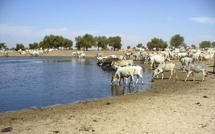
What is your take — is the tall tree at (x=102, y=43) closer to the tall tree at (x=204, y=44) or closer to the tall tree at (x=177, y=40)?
the tall tree at (x=177, y=40)

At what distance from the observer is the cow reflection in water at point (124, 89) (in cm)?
1844

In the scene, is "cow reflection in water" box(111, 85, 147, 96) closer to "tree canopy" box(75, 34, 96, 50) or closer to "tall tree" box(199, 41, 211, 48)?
"tree canopy" box(75, 34, 96, 50)

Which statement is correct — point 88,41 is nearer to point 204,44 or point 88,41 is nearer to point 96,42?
point 96,42

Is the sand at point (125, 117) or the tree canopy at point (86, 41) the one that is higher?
the tree canopy at point (86, 41)

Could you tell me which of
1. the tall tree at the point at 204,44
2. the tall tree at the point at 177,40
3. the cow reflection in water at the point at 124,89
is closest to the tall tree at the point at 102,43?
the tall tree at the point at 177,40

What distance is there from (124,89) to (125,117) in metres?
8.52

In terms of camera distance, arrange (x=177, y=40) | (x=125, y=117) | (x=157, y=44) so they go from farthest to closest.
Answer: (x=177, y=40), (x=157, y=44), (x=125, y=117)

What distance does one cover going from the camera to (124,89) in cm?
1959

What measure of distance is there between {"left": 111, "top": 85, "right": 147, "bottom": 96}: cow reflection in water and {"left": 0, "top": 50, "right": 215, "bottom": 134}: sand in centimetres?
293

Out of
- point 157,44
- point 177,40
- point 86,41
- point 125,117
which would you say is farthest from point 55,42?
point 125,117

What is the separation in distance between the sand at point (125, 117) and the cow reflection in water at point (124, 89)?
115 inches

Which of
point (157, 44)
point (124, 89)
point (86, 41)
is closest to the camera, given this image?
point (124, 89)

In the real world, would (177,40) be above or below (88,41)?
above

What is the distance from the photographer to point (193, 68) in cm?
2172
